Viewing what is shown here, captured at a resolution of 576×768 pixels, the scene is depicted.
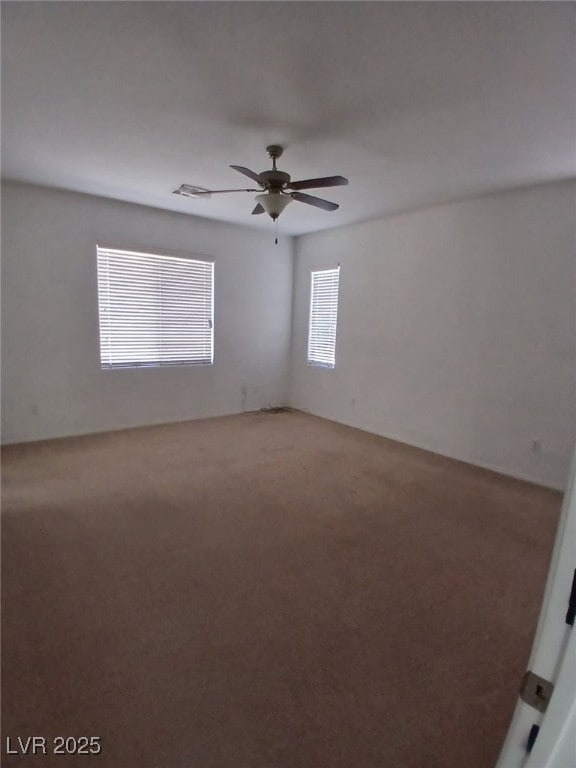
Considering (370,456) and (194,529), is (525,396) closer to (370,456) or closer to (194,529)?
(370,456)

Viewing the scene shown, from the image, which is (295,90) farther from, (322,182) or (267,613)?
(267,613)

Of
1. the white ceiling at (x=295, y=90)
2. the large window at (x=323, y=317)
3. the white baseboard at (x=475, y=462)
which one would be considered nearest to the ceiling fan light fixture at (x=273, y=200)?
the white ceiling at (x=295, y=90)

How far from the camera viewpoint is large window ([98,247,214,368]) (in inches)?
184

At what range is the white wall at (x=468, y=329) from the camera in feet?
11.6

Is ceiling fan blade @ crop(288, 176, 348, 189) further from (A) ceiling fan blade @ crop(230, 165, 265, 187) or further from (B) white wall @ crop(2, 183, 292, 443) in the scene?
(B) white wall @ crop(2, 183, 292, 443)

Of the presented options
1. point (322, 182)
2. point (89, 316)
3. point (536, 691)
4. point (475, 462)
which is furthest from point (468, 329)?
point (89, 316)

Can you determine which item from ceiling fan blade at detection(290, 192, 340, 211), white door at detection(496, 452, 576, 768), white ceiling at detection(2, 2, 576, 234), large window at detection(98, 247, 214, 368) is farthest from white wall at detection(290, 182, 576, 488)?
white door at detection(496, 452, 576, 768)

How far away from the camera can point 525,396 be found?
374cm

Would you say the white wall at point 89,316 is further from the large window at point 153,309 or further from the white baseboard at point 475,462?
the white baseboard at point 475,462

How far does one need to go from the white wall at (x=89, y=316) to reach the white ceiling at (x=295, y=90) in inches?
30.9

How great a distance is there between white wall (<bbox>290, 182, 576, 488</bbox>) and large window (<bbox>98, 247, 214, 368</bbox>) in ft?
6.07

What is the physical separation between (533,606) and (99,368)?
456 centimetres

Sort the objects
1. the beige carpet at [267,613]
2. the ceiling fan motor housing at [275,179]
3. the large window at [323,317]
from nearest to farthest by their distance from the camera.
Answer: the beige carpet at [267,613], the ceiling fan motor housing at [275,179], the large window at [323,317]

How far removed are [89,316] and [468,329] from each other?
4.14 meters
